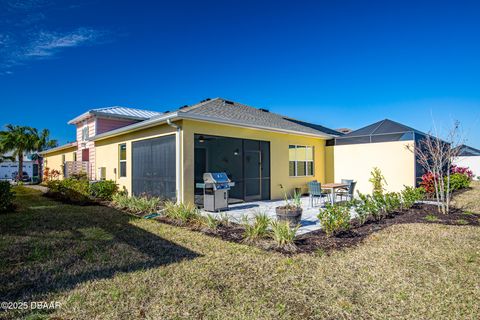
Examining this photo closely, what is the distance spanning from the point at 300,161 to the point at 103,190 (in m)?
9.17

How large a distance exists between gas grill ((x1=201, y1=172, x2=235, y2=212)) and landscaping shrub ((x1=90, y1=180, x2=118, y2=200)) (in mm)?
5435

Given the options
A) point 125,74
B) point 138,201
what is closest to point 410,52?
point 138,201

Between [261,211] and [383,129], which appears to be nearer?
[261,211]

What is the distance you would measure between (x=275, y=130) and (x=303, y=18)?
4703 mm

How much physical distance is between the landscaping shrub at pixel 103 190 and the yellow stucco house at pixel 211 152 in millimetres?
502

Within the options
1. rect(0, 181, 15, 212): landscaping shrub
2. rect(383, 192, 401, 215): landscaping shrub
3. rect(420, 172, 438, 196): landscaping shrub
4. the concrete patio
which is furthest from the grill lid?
rect(420, 172, 438, 196): landscaping shrub

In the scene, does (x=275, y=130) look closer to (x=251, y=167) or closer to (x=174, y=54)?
A: (x=251, y=167)

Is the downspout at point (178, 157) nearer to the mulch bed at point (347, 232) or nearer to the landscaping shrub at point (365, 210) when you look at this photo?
the mulch bed at point (347, 232)

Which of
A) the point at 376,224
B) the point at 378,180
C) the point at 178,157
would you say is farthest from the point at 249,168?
the point at 378,180

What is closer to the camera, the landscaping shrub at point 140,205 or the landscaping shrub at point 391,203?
the landscaping shrub at point 391,203

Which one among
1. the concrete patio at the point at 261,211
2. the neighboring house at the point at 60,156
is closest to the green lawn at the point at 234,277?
the concrete patio at the point at 261,211

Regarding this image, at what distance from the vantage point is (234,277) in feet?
11.4

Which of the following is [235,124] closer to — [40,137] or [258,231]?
[258,231]

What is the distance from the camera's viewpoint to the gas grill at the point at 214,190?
8.44 m
